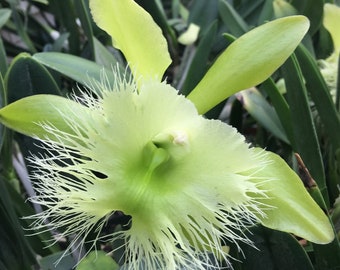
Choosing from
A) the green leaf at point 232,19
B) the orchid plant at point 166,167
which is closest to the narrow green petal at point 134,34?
the orchid plant at point 166,167

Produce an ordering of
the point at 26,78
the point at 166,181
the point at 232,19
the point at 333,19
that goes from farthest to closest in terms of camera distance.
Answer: the point at 232,19, the point at 333,19, the point at 26,78, the point at 166,181

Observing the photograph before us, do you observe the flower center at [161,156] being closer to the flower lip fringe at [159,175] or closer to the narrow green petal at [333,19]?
the flower lip fringe at [159,175]

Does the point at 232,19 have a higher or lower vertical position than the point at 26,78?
lower

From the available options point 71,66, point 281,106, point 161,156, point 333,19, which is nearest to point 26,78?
point 71,66

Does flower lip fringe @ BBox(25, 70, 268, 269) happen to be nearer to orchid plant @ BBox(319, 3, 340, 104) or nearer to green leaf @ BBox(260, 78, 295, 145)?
green leaf @ BBox(260, 78, 295, 145)

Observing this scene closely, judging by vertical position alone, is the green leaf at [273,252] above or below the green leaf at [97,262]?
below

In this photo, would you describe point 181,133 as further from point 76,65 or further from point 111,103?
point 76,65

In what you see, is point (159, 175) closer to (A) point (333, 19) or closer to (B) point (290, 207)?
(B) point (290, 207)
